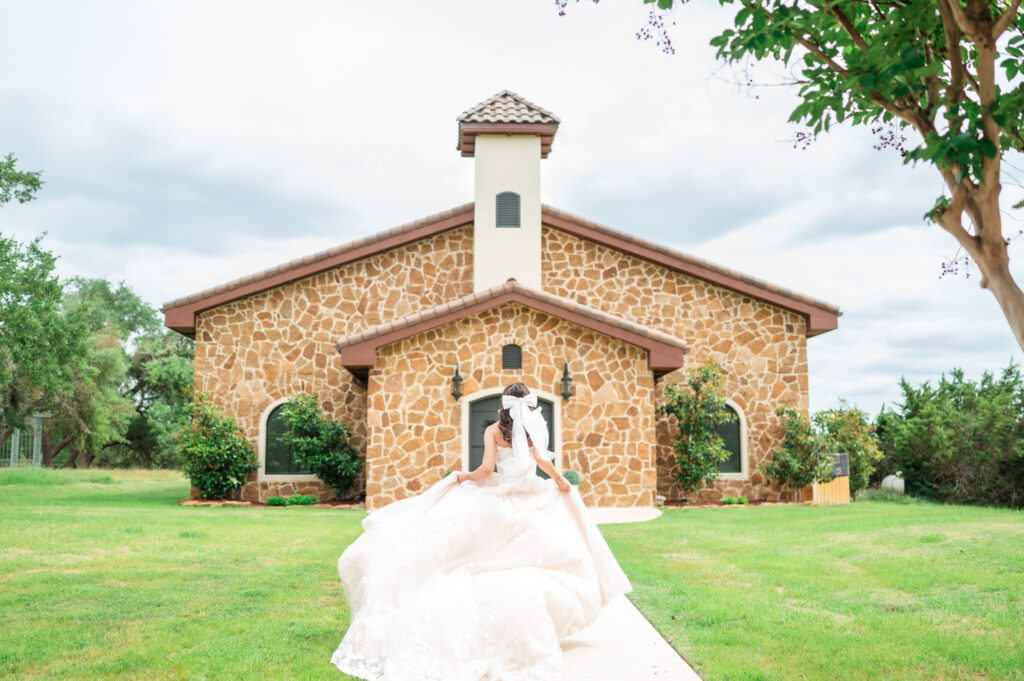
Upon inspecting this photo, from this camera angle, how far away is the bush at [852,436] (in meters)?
19.3

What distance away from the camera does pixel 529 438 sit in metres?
6.52

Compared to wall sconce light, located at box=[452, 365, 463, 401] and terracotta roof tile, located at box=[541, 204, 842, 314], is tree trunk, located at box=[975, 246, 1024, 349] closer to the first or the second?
wall sconce light, located at box=[452, 365, 463, 401]

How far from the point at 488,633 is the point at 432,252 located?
15375 mm

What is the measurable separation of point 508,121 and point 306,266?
18.4ft

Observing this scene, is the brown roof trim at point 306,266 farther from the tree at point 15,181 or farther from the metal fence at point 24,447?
the metal fence at point 24,447

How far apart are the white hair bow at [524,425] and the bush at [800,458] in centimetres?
1362

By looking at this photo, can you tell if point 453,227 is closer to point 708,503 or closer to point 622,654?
point 708,503

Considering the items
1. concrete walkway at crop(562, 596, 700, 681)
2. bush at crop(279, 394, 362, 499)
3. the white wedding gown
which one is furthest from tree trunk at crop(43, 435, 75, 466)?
concrete walkway at crop(562, 596, 700, 681)

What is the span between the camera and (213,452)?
1786cm

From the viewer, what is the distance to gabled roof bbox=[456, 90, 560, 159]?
18750 mm

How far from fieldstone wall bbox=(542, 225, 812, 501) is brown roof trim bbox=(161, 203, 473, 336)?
8.46 ft

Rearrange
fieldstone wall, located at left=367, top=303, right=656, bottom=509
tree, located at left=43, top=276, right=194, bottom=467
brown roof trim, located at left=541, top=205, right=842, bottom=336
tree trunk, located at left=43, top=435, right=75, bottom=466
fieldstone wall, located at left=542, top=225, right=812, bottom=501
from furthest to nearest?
1. tree trunk, located at left=43, top=435, right=75, bottom=466
2. tree, located at left=43, top=276, right=194, bottom=467
3. brown roof trim, located at left=541, top=205, right=842, bottom=336
4. fieldstone wall, located at left=542, top=225, right=812, bottom=501
5. fieldstone wall, located at left=367, top=303, right=656, bottom=509

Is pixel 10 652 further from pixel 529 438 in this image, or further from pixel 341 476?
pixel 341 476

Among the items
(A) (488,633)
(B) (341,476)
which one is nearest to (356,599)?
(A) (488,633)
